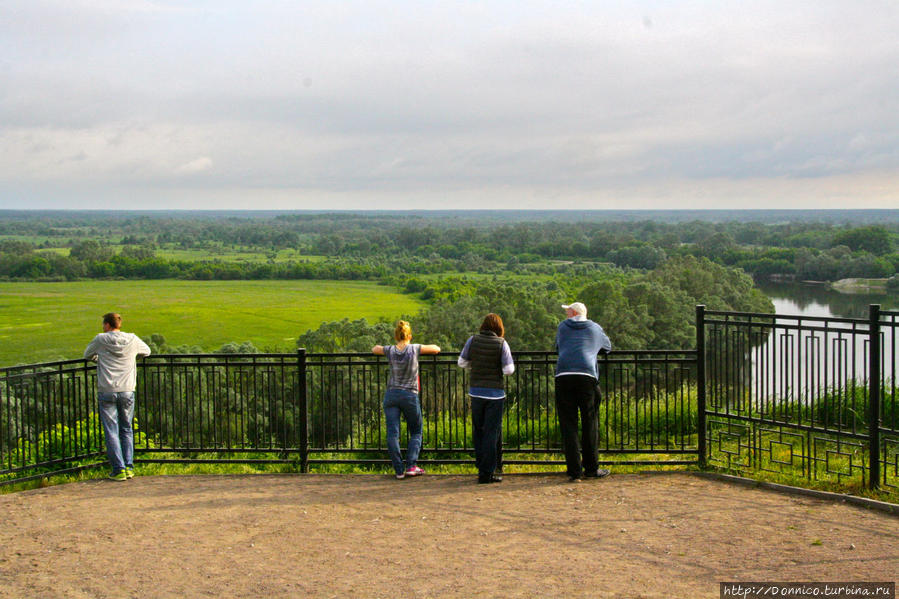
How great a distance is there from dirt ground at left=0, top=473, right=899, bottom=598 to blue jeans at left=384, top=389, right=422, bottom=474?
0.91 feet

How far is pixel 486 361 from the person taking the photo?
890 cm

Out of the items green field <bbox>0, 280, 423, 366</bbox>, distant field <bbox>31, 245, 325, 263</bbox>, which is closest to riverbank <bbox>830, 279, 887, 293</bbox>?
green field <bbox>0, 280, 423, 366</bbox>

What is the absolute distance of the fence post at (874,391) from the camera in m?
8.20

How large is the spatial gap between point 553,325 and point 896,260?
43726 millimetres

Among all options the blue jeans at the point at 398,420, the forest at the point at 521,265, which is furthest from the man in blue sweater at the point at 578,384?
the forest at the point at 521,265

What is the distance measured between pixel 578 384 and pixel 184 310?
95368mm

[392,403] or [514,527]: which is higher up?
[392,403]

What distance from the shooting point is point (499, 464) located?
31.4 ft

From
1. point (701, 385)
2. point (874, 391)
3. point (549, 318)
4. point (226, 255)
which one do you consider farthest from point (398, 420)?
point (226, 255)

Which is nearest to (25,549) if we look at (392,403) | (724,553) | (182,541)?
(182,541)

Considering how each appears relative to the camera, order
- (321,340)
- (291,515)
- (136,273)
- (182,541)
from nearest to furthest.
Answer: (182,541), (291,515), (321,340), (136,273)

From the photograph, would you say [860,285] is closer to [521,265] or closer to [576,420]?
[521,265]

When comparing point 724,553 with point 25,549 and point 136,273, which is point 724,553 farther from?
point 136,273

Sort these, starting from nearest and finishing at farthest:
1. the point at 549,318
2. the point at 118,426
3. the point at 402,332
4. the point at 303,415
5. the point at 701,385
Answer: the point at 402,332 < the point at 118,426 < the point at 701,385 < the point at 303,415 < the point at 549,318
